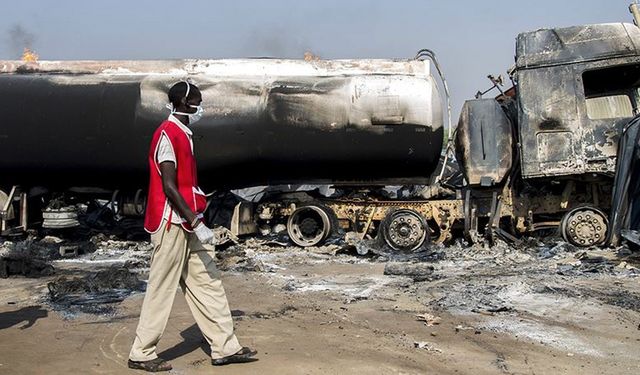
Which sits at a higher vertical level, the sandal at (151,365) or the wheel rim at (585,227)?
the wheel rim at (585,227)

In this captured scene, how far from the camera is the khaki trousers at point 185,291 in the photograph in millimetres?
4191

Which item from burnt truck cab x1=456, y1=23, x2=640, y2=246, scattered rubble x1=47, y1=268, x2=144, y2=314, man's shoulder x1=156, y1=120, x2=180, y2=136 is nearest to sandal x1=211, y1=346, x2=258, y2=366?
man's shoulder x1=156, y1=120, x2=180, y2=136

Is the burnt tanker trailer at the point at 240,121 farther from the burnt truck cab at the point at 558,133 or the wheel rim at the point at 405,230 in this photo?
the burnt truck cab at the point at 558,133

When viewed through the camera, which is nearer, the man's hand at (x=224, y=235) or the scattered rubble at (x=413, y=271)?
the scattered rubble at (x=413, y=271)

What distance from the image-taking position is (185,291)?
14.5 ft

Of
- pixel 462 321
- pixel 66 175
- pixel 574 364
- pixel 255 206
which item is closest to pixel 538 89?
pixel 255 206

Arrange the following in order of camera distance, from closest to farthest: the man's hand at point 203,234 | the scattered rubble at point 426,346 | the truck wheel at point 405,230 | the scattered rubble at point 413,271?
the man's hand at point 203,234
the scattered rubble at point 426,346
the scattered rubble at point 413,271
the truck wheel at point 405,230

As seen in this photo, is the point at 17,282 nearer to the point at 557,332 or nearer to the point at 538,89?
the point at 557,332

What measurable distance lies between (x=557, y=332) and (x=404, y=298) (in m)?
1.72

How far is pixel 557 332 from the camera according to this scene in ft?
17.2

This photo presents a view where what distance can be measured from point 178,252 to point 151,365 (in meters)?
0.68

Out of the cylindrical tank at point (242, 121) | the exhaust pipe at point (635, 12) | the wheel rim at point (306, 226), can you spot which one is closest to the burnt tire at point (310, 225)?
the wheel rim at point (306, 226)

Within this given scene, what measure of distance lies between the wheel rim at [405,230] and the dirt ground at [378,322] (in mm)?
1309

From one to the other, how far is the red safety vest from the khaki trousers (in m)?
0.09
